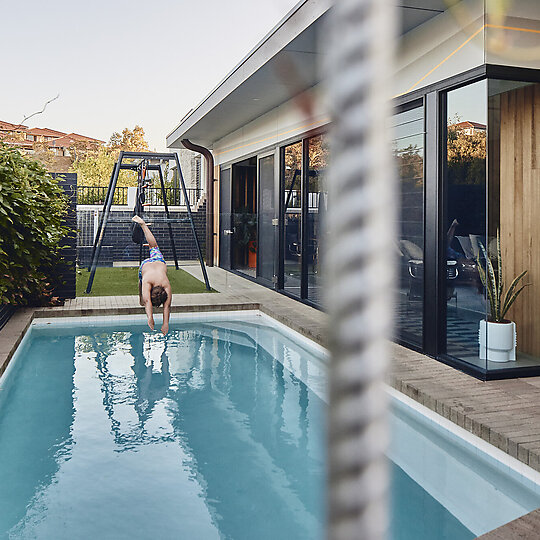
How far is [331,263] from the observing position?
0.16m

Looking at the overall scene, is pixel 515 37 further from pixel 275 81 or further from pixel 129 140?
pixel 129 140

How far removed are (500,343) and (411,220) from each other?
1494mm

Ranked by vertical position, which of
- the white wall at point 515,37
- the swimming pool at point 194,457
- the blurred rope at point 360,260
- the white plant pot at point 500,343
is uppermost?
the white wall at point 515,37

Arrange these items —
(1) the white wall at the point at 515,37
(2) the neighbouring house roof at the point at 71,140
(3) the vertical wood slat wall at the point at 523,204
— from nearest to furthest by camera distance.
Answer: (1) the white wall at the point at 515,37 < (3) the vertical wood slat wall at the point at 523,204 < (2) the neighbouring house roof at the point at 71,140

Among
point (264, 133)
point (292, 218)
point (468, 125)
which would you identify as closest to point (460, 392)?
point (468, 125)

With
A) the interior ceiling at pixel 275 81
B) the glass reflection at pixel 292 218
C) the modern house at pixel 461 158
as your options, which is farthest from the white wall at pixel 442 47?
the glass reflection at pixel 292 218

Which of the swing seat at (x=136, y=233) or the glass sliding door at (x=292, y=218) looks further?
the swing seat at (x=136, y=233)

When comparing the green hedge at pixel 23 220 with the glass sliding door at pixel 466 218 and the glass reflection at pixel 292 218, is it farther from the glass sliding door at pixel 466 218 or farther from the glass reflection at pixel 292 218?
the glass sliding door at pixel 466 218

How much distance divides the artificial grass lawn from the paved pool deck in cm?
109

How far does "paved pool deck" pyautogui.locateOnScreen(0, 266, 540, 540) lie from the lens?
137 inches

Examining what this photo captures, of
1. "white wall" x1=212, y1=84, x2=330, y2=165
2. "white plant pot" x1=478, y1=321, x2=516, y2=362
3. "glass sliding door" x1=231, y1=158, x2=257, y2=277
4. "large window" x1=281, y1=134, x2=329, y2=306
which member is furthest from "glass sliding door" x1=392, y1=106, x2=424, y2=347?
"glass sliding door" x1=231, y1=158, x2=257, y2=277

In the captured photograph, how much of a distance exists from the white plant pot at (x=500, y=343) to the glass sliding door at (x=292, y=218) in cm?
446

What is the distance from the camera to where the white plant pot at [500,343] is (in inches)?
198

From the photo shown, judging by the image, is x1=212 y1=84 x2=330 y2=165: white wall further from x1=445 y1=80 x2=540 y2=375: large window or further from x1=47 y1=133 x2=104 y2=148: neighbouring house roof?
x1=47 y1=133 x2=104 y2=148: neighbouring house roof
